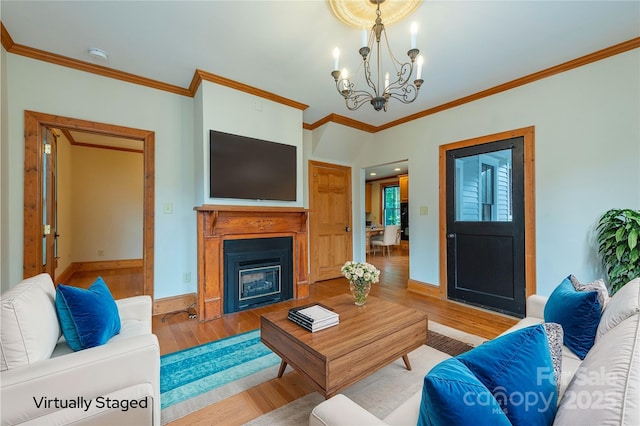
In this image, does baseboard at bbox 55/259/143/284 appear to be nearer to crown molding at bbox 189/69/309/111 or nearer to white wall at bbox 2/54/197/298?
white wall at bbox 2/54/197/298

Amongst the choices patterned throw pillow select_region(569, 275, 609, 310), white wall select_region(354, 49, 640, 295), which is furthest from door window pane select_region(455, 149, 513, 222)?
patterned throw pillow select_region(569, 275, 609, 310)

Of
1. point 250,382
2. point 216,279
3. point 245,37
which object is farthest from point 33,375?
point 245,37

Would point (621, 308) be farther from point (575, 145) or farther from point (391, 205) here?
point (391, 205)

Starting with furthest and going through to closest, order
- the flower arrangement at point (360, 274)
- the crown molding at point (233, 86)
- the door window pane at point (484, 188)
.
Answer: the door window pane at point (484, 188)
the crown molding at point (233, 86)
the flower arrangement at point (360, 274)

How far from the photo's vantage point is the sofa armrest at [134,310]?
6.18ft

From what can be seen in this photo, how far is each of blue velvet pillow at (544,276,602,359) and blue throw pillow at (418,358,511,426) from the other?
127 cm

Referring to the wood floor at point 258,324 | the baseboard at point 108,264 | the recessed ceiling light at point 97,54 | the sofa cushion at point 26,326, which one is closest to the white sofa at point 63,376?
the sofa cushion at point 26,326

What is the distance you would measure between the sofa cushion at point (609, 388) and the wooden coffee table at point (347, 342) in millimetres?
949

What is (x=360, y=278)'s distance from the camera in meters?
2.03

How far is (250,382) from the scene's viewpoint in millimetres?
1869

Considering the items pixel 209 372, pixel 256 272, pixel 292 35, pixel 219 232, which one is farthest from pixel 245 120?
pixel 209 372

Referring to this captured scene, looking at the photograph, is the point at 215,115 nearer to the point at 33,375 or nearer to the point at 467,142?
the point at 33,375

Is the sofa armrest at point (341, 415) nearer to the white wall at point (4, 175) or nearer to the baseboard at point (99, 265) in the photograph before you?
the white wall at point (4, 175)

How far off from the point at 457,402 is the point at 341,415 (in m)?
0.45
